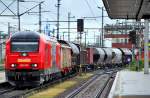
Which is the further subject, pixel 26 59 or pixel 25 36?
pixel 25 36

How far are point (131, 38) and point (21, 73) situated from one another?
19.6 metres

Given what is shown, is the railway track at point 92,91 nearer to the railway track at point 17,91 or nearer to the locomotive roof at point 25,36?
the railway track at point 17,91

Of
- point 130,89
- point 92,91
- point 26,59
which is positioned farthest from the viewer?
point 92,91

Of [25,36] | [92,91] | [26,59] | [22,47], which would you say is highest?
[25,36]

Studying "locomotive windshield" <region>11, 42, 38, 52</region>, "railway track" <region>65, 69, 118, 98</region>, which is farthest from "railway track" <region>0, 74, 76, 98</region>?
"locomotive windshield" <region>11, 42, 38, 52</region>

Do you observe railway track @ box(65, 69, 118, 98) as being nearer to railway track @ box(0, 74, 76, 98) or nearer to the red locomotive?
railway track @ box(0, 74, 76, 98)

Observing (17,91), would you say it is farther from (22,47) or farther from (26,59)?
(22,47)

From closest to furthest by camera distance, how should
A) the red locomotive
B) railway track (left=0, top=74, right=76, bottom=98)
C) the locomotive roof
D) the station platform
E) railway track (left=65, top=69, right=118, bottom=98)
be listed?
1. the station platform
2. railway track (left=0, top=74, right=76, bottom=98)
3. railway track (left=65, top=69, right=118, bottom=98)
4. the red locomotive
5. the locomotive roof

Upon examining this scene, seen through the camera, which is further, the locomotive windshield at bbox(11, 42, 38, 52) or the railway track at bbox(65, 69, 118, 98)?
the locomotive windshield at bbox(11, 42, 38, 52)

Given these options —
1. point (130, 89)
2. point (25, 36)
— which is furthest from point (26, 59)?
point (130, 89)

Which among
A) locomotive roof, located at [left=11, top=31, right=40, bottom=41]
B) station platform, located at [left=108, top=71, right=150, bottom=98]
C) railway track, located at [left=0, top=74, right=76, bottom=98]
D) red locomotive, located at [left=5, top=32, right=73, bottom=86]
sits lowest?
railway track, located at [left=0, top=74, right=76, bottom=98]

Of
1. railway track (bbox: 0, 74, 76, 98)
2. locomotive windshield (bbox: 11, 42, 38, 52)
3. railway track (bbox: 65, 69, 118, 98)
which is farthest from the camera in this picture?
locomotive windshield (bbox: 11, 42, 38, 52)

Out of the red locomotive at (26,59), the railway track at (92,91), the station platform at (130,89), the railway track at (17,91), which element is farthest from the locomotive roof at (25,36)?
the station platform at (130,89)

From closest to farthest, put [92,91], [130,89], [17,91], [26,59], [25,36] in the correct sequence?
[130,89]
[17,91]
[26,59]
[25,36]
[92,91]
